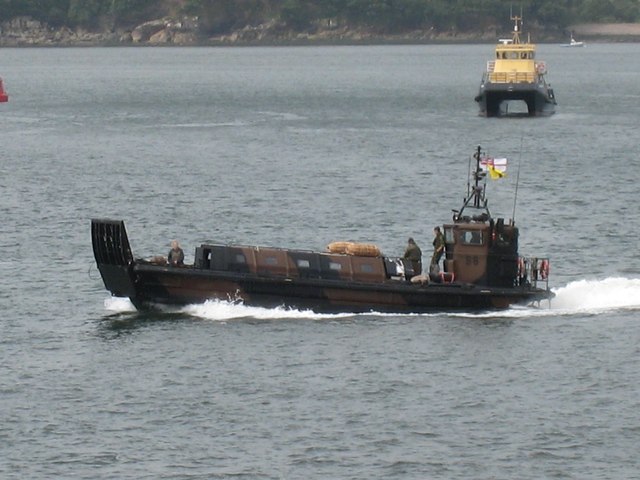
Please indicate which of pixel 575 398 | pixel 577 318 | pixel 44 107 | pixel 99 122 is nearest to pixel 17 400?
pixel 575 398

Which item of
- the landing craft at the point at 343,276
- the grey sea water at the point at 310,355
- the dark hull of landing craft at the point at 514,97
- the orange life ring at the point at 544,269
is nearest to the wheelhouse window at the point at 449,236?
the landing craft at the point at 343,276

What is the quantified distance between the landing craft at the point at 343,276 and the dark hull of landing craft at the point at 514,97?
292 ft

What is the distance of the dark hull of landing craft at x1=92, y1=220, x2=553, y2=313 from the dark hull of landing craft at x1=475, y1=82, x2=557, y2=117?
292 ft

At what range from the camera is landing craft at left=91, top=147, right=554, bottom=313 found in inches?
2121

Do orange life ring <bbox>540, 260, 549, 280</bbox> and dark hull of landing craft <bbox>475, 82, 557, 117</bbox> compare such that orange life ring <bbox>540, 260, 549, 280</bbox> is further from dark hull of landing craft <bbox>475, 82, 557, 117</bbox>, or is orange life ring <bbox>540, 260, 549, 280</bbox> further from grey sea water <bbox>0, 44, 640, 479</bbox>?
dark hull of landing craft <bbox>475, 82, 557, 117</bbox>

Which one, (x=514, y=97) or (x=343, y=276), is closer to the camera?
(x=343, y=276)

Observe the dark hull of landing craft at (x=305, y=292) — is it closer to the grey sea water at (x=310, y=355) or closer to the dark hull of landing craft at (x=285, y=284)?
the dark hull of landing craft at (x=285, y=284)

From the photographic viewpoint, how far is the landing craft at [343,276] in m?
53.9

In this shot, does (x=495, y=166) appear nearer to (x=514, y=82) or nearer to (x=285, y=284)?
(x=285, y=284)

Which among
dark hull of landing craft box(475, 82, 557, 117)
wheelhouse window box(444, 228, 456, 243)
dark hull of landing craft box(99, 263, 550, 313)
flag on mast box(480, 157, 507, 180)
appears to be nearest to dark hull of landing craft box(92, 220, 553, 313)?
dark hull of landing craft box(99, 263, 550, 313)

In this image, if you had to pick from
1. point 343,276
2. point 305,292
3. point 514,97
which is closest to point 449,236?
point 343,276

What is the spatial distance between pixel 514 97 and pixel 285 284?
9149cm

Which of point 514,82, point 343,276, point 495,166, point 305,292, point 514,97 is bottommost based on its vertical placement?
point 514,97

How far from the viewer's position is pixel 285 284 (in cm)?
5419
